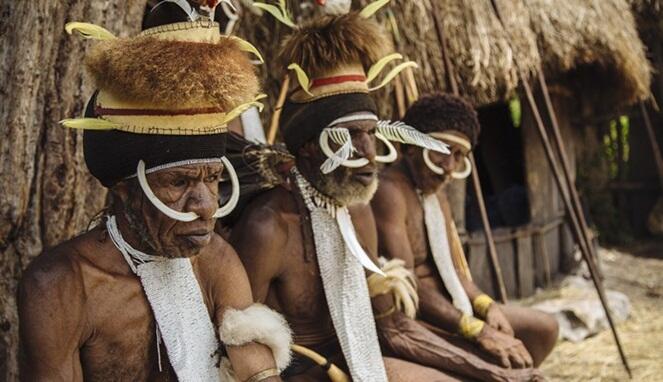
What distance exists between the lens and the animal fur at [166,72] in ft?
6.78

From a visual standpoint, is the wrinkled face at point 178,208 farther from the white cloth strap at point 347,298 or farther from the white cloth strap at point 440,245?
the white cloth strap at point 440,245

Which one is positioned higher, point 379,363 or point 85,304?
point 85,304

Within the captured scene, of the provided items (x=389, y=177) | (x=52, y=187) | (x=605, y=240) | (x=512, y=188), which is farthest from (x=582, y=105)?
(x=52, y=187)

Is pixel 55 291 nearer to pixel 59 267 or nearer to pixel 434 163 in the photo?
pixel 59 267

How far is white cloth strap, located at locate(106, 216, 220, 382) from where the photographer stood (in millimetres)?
2332

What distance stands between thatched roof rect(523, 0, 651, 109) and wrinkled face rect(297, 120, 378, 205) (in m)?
3.81

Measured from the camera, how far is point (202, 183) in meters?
2.25

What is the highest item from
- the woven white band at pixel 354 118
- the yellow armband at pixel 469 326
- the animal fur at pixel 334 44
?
the animal fur at pixel 334 44

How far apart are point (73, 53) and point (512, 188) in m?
6.23

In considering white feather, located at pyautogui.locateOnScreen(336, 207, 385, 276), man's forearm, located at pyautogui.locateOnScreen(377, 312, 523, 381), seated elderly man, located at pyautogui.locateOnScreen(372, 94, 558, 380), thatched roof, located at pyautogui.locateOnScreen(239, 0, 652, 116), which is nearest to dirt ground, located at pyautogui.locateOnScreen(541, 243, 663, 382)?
seated elderly man, located at pyautogui.locateOnScreen(372, 94, 558, 380)

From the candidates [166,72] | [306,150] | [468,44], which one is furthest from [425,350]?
[468,44]

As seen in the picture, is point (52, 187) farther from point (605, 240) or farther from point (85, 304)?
point (605, 240)

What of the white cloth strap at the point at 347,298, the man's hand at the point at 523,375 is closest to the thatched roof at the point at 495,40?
the white cloth strap at the point at 347,298

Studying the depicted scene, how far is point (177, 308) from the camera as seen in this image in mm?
2375
